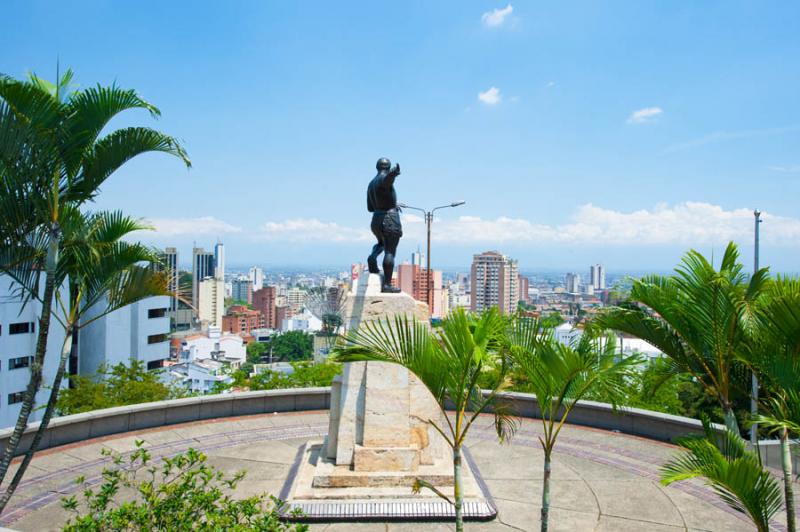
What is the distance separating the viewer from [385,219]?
8.78m

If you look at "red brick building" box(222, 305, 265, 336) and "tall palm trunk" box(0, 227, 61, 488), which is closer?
"tall palm trunk" box(0, 227, 61, 488)

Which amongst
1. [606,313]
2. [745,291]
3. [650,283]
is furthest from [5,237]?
[745,291]

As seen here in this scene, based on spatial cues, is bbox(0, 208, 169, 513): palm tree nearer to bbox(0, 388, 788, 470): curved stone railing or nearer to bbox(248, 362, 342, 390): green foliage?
bbox(0, 388, 788, 470): curved stone railing

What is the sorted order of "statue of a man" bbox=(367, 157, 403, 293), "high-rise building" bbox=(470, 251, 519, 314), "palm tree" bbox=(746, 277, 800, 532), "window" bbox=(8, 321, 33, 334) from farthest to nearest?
1. "high-rise building" bbox=(470, 251, 519, 314)
2. "window" bbox=(8, 321, 33, 334)
3. "statue of a man" bbox=(367, 157, 403, 293)
4. "palm tree" bbox=(746, 277, 800, 532)

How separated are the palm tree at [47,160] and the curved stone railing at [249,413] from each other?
4774mm

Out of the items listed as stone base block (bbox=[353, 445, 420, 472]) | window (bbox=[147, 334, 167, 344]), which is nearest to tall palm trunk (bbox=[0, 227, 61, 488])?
stone base block (bbox=[353, 445, 420, 472])

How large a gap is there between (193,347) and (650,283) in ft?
276

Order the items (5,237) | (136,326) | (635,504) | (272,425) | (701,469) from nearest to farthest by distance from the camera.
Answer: (701,469), (5,237), (635,504), (272,425), (136,326)

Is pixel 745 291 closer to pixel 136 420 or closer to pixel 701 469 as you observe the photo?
pixel 701 469

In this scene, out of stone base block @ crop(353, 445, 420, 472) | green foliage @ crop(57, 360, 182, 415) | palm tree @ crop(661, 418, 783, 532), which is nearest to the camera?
palm tree @ crop(661, 418, 783, 532)

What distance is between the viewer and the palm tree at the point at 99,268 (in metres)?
5.65

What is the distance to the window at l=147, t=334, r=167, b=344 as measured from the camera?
39219 mm

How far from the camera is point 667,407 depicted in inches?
520

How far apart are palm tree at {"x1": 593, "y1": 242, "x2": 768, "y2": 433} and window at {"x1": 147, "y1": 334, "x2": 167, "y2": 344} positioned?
38372 mm
